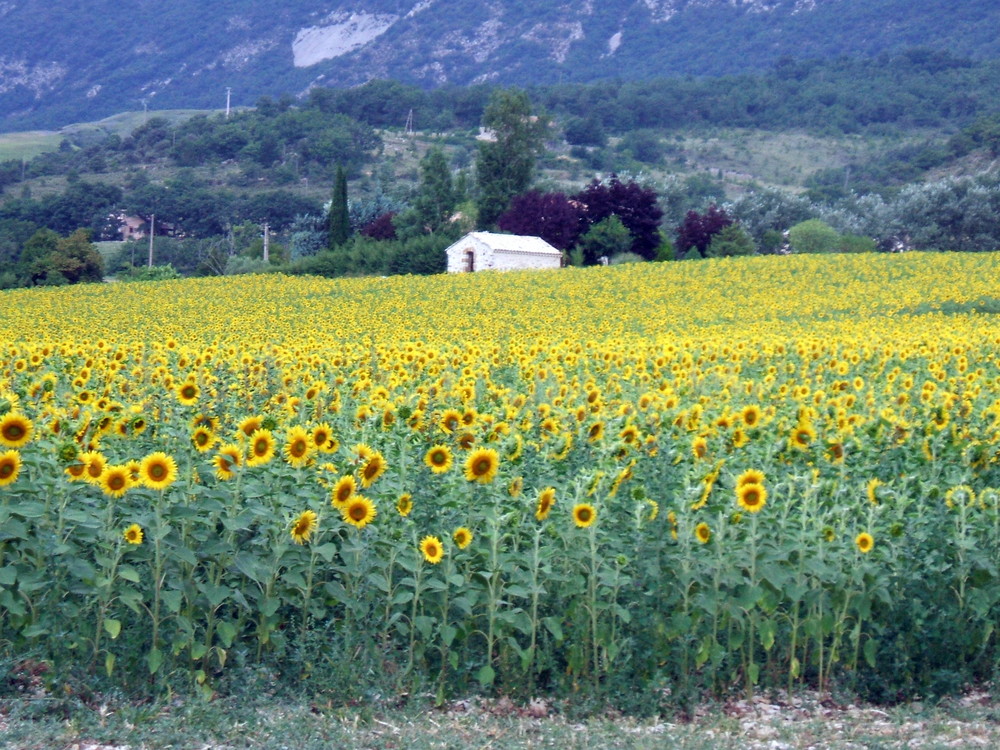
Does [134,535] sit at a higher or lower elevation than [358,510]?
lower

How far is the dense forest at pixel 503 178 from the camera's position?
185 feet

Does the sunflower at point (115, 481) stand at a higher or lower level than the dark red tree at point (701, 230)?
lower

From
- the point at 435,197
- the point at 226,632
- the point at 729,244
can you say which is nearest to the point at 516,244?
the point at 729,244

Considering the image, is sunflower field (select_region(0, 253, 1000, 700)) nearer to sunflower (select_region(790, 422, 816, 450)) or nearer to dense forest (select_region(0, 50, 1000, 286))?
sunflower (select_region(790, 422, 816, 450))

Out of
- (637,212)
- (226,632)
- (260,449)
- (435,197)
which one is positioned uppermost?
(435,197)

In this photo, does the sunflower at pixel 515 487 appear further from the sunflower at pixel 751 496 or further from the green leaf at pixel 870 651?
the green leaf at pixel 870 651

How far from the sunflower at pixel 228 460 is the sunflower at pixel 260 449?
6 cm

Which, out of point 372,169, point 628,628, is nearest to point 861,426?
point 628,628

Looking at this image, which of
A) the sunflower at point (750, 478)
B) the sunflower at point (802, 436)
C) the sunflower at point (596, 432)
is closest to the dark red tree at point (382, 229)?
the sunflower at point (596, 432)

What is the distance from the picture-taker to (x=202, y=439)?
6.33 metres

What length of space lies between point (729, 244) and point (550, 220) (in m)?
8.38

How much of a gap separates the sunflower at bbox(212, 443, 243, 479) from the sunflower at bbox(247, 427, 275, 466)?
0.06 m

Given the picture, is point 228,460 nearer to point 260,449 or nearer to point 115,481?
point 260,449

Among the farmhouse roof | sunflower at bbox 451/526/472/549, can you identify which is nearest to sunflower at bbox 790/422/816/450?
sunflower at bbox 451/526/472/549
